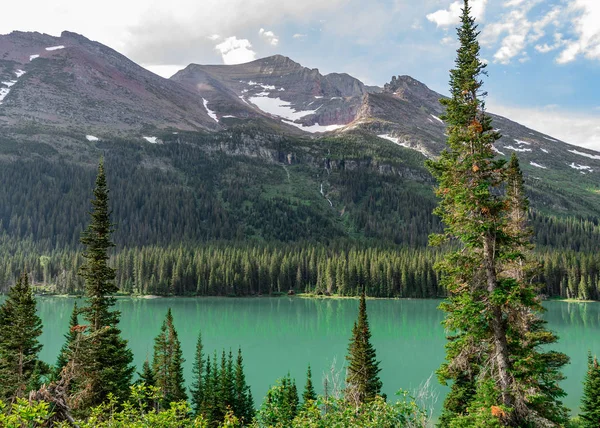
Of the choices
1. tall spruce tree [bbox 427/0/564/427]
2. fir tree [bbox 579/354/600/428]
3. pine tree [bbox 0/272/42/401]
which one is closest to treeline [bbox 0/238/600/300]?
fir tree [bbox 579/354/600/428]

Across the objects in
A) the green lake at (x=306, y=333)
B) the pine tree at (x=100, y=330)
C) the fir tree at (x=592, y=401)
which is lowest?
the green lake at (x=306, y=333)

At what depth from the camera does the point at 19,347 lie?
2603 cm

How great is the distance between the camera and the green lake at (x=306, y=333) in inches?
1961

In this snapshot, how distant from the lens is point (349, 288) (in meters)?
136

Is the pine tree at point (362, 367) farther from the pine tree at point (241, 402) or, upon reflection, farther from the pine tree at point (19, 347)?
the pine tree at point (19, 347)

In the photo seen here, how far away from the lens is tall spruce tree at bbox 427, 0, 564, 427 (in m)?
12.2

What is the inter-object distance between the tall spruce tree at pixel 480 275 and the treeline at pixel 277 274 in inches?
4805

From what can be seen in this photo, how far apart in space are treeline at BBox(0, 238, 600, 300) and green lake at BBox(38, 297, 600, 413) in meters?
10.1

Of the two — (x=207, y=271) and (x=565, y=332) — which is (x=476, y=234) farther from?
(x=207, y=271)

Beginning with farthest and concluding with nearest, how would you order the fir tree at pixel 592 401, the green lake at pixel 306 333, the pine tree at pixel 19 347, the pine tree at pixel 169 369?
the green lake at pixel 306 333, the pine tree at pixel 169 369, the pine tree at pixel 19 347, the fir tree at pixel 592 401

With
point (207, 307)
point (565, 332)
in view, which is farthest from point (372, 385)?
point (207, 307)

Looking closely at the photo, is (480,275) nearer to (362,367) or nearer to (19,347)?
(362,367)

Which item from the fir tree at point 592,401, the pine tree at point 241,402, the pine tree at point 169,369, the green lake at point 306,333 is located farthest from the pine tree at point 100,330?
the fir tree at point 592,401

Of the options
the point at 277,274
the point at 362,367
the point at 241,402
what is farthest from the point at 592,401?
the point at 277,274
